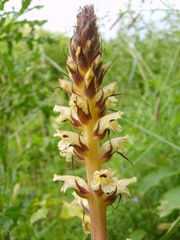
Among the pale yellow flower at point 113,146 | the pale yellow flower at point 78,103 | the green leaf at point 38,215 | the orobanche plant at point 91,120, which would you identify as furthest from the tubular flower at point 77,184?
the green leaf at point 38,215

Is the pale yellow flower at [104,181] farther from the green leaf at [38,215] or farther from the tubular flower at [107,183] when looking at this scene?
the green leaf at [38,215]

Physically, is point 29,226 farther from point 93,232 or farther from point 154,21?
point 154,21

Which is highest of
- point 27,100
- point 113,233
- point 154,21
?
point 154,21

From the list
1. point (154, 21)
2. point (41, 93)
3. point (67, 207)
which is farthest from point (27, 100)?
point (154, 21)

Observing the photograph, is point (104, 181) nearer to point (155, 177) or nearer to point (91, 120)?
point (91, 120)

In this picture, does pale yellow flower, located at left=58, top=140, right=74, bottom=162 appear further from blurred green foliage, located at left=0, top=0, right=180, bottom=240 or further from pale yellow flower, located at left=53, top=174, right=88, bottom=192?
blurred green foliage, located at left=0, top=0, right=180, bottom=240

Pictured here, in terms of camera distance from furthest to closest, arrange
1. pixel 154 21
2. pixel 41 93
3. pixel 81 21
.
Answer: pixel 154 21 → pixel 41 93 → pixel 81 21
